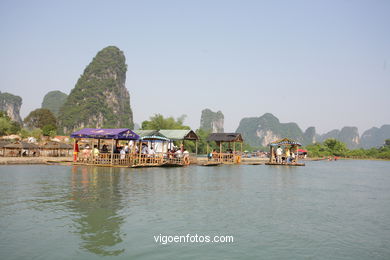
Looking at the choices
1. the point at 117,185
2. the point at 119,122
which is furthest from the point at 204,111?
the point at 117,185

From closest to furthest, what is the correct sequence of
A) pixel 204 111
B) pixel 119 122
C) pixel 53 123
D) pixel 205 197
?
pixel 205 197 → pixel 53 123 → pixel 119 122 → pixel 204 111

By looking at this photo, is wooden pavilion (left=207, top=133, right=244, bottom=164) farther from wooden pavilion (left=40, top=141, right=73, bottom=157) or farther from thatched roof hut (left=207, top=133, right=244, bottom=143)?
wooden pavilion (left=40, top=141, right=73, bottom=157)

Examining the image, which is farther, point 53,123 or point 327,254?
point 53,123

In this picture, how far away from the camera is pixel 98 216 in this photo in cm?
788

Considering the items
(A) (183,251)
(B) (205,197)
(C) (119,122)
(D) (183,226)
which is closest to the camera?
(A) (183,251)

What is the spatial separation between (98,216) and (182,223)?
6.49 ft

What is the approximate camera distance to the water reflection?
19.8 ft

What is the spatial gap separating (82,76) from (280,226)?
413 ft

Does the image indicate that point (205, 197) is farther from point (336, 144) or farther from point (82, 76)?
point (82, 76)

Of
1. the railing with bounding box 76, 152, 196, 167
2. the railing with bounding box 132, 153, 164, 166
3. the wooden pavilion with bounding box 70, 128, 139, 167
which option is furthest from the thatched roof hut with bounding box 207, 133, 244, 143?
the wooden pavilion with bounding box 70, 128, 139, 167

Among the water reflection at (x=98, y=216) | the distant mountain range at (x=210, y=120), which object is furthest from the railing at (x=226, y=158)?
the distant mountain range at (x=210, y=120)

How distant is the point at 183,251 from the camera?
5.98 m

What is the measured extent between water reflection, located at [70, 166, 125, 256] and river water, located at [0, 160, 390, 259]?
0.8 inches


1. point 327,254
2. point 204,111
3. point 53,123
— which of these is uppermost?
point 204,111
